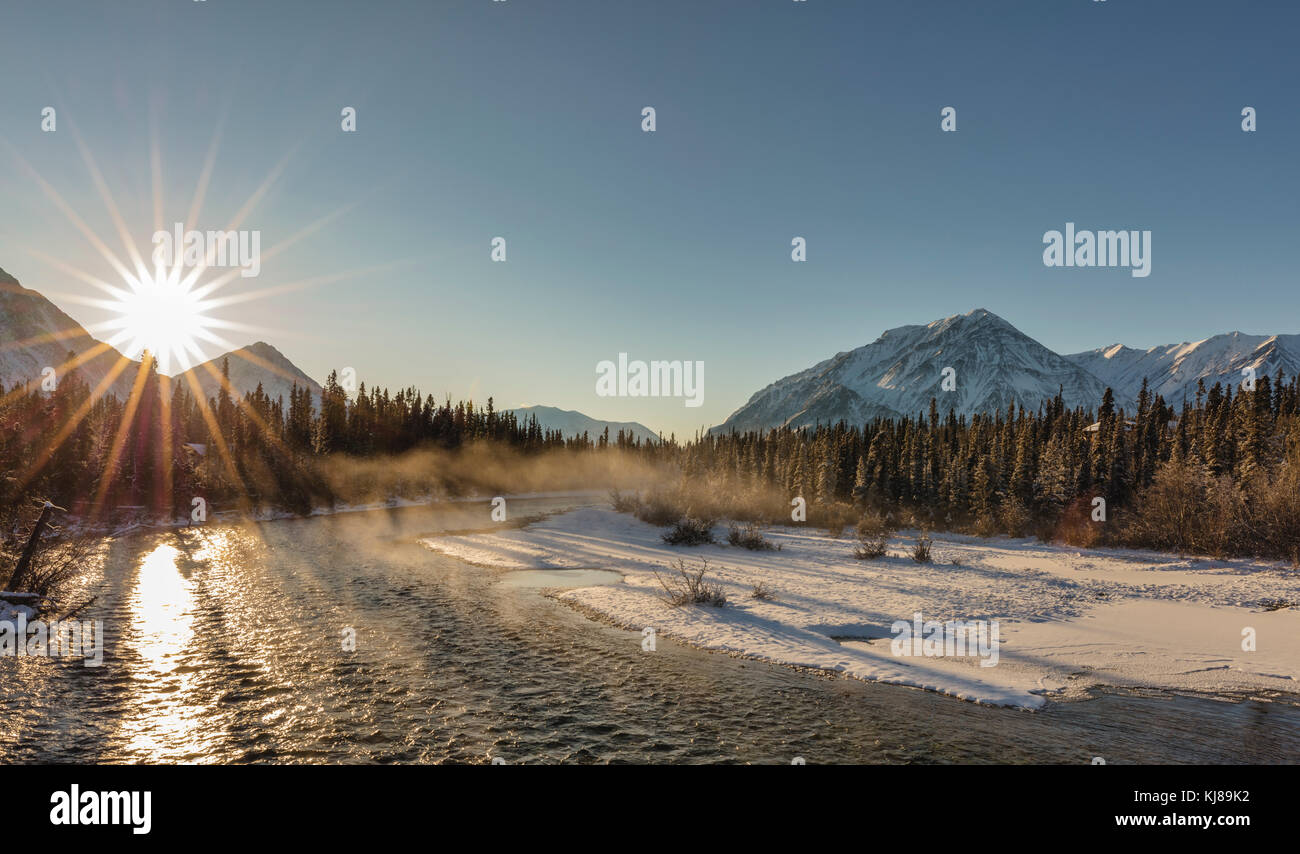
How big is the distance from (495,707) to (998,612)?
50.7 ft

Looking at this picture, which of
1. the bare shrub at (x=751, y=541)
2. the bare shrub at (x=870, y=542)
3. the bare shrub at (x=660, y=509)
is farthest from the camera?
the bare shrub at (x=660, y=509)

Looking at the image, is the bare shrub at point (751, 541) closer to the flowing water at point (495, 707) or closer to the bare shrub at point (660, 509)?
the bare shrub at point (660, 509)

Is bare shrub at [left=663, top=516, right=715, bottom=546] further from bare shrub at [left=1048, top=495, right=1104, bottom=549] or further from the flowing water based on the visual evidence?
bare shrub at [left=1048, top=495, right=1104, bottom=549]

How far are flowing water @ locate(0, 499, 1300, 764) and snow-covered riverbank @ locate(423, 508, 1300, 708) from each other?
122cm

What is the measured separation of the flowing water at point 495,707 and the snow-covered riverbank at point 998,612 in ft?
3.99

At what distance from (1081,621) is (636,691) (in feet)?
45.9

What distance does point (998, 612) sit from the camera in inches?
725

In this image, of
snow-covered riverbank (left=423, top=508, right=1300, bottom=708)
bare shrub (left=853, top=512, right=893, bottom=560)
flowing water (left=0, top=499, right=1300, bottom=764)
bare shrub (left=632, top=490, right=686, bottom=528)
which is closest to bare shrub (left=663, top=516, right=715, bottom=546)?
snow-covered riverbank (left=423, top=508, right=1300, bottom=708)

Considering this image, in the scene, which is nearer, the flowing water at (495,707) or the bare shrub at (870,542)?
the flowing water at (495,707)

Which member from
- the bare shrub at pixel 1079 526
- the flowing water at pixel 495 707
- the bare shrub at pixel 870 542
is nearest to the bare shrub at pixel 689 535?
the bare shrub at pixel 870 542

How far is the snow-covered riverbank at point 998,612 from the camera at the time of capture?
1306cm

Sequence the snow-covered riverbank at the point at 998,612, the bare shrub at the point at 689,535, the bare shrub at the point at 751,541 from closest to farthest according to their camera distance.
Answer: the snow-covered riverbank at the point at 998,612
the bare shrub at the point at 751,541
the bare shrub at the point at 689,535

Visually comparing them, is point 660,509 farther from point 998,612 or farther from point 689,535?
point 998,612

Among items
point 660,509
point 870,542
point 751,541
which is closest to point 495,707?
point 751,541
